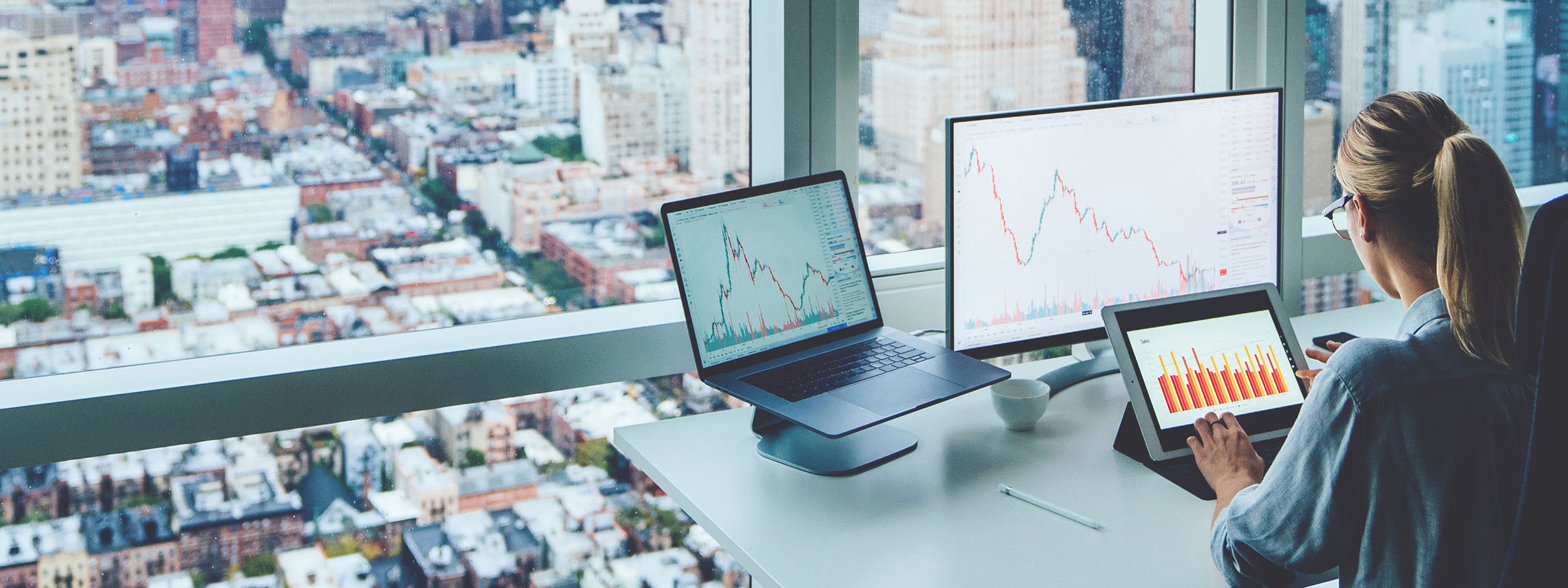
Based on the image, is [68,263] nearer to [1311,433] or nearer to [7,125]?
[7,125]

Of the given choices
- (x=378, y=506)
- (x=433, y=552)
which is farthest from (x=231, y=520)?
(x=433, y=552)

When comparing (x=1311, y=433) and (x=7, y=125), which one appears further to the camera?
(x=7, y=125)

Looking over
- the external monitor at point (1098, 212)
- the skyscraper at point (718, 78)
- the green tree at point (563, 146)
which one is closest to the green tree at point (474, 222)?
the green tree at point (563, 146)

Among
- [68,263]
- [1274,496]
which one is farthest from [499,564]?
[1274,496]

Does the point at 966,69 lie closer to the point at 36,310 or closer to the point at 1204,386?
the point at 1204,386

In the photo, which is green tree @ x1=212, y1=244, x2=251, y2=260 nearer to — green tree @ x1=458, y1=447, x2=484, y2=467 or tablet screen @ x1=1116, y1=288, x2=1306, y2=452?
green tree @ x1=458, y1=447, x2=484, y2=467

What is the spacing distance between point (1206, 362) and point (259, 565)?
4.99ft

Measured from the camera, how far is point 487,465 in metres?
2.10

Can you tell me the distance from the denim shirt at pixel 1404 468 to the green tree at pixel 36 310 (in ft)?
5.29

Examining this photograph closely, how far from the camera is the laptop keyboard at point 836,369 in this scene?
5.53 feet

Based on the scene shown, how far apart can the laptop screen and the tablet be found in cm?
41

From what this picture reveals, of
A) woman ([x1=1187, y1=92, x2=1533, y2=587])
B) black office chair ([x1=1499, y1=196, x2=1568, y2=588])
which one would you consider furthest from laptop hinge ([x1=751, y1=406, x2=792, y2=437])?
black office chair ([x1=1499, y1=196, x2=1568, y2=588])

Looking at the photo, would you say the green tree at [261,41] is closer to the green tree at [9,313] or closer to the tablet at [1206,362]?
the green tree at [9,313]

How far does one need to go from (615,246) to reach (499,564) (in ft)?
2.07
